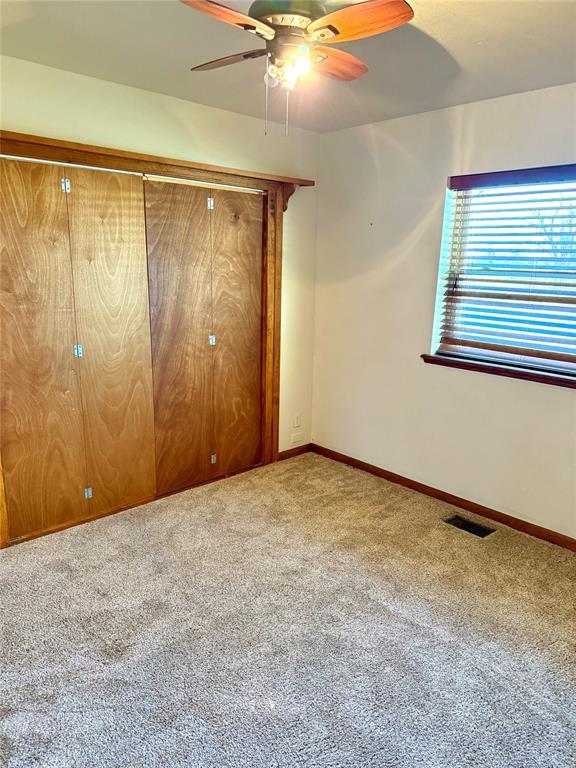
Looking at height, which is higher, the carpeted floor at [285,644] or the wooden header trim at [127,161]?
the wooden header trim at [127,161]

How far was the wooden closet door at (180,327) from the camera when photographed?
3148mm

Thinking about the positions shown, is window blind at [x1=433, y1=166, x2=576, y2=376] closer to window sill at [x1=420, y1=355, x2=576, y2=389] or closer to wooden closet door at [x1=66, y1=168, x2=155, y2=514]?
window sill at [x1=420, y1=355, x2=576, y2=389]

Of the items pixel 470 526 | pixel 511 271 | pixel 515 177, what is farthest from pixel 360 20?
pixel 470 526

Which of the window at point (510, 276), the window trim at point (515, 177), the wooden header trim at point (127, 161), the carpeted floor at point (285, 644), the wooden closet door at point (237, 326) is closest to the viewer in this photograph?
the carpeted floor at point (285, 644)

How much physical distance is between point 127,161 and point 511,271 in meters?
2.30

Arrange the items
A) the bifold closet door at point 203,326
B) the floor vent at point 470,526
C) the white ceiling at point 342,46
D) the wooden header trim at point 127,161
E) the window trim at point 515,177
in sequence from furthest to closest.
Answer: the bifold closet door at point 203,326 → the floor vent at point 470,526 → the window trim at point 515,177 → the wooden header trim at point 127,161 → the white ceiling at point 342,46

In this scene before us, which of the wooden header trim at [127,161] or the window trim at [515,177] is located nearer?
the wooden header trim at [127,161]

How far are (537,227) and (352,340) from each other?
4.89ft

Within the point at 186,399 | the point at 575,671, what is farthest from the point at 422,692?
the point at 186,399

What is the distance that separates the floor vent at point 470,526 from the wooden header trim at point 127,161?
8.13ft

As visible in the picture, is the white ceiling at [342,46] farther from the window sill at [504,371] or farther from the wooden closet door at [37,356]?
the window sill at [504,371]

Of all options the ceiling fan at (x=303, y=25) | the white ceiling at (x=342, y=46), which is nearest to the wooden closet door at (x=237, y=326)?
the white ceiling at (x=342, y=46)

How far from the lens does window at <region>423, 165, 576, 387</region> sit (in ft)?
9.09

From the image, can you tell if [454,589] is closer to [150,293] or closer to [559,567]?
[559,567]
